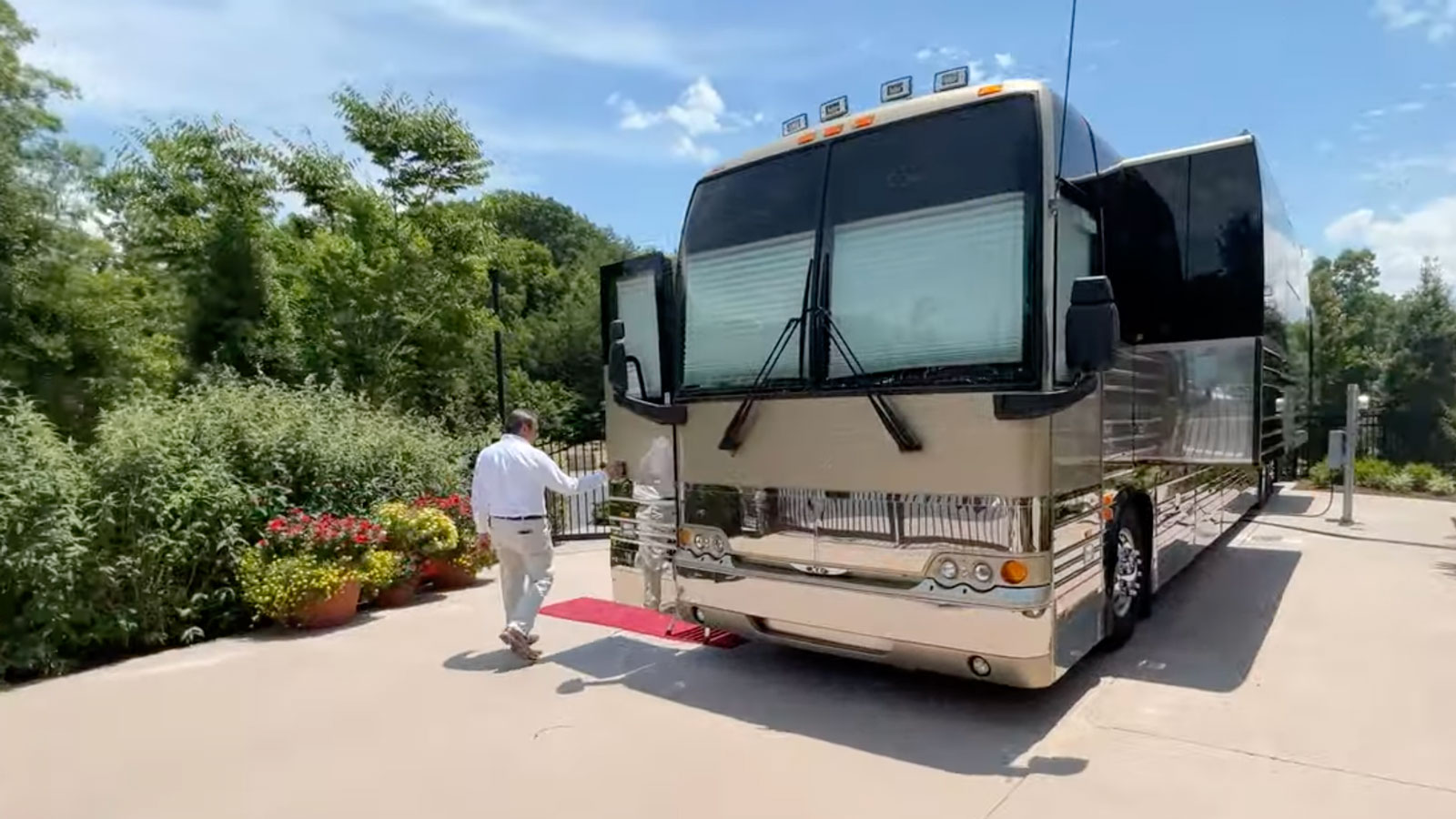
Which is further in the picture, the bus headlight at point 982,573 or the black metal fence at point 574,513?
the black metal fence at point 574,513

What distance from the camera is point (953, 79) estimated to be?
4324mm

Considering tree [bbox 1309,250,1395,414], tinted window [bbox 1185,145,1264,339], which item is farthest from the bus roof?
tree [bbox 1309,250,1395,414]

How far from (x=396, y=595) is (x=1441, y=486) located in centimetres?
1602

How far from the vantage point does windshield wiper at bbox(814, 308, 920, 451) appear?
3.99 m

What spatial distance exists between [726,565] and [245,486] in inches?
166

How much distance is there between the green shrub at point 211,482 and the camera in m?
5.88

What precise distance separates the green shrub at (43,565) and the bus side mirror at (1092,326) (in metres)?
6.03

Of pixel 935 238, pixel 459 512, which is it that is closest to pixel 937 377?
pixel 935 238

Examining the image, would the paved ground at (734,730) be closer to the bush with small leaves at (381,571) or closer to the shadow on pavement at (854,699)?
the shadow on pavement at (854,699)

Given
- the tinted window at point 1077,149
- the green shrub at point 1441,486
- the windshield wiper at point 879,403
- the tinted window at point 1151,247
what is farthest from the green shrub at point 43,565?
the green shrub at point 1441,486

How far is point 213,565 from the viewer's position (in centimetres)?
638

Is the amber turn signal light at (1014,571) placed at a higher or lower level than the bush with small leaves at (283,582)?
higher

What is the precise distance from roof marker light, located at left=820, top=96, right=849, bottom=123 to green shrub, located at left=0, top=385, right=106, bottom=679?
5.33m

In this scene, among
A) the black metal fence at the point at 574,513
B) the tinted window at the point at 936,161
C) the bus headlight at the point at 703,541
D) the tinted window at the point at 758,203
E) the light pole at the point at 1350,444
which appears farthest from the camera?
the black metal fence at the point at 574,513
